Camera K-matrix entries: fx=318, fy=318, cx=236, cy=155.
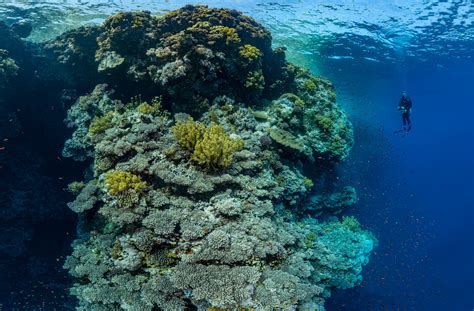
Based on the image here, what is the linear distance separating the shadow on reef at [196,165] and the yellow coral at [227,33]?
39mm

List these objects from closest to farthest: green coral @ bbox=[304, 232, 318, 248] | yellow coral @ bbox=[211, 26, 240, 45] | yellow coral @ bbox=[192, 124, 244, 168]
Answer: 1. yellow coral @ bbox=[192, 124, 244, 168]
2. green coral @ bbox=[304, 232, 318, 248]
3. yellow coral @ bbox=[211, 26, 240, 45]

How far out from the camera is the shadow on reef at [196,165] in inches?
273

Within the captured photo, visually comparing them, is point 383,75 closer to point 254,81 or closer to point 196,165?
point 254,81

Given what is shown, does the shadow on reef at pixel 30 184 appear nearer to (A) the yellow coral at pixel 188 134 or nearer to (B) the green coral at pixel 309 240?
(A) the yellow coral at pixel 188 134

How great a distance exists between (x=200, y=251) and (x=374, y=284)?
2265 centimetres

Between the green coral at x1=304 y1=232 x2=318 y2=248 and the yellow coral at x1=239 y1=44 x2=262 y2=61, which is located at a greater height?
the yellow coral at x1=239 y1=44 x2=262 y2=61

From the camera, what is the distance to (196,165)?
8938 mm

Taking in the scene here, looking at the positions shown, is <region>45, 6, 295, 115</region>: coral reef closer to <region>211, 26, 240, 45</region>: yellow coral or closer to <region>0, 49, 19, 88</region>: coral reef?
<region>211, 26, 240, 45</region>: yellow coral

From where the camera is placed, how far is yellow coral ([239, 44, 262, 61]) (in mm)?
12352

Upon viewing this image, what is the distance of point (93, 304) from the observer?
23.6ft

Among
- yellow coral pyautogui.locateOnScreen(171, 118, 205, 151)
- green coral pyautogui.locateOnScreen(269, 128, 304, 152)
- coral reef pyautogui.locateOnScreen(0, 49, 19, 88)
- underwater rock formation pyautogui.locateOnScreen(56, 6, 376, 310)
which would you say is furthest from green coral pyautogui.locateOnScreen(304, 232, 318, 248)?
coral reef pyautogui.locateOnScreen(0, 49, 19, 88)

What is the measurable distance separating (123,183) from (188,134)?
2.24 meters

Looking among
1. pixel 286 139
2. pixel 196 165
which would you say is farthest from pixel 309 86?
pixel 196 165

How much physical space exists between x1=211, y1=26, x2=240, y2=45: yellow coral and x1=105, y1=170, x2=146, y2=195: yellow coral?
256 inches
